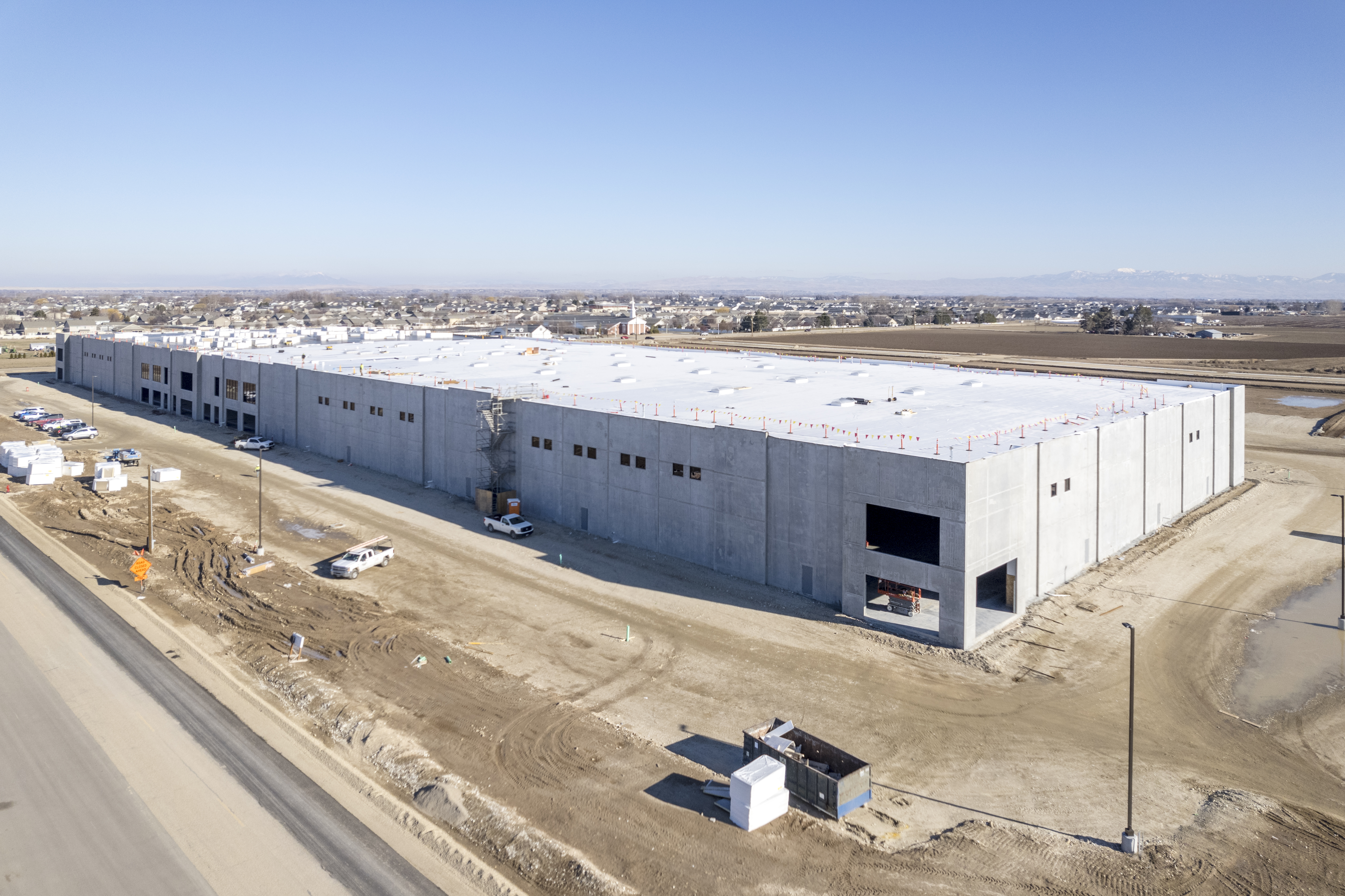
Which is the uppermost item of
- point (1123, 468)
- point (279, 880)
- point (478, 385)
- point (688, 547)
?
point (478, 385)

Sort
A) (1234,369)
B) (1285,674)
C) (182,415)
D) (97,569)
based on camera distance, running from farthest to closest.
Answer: (1234,369), (182,415), (97,569), (1285,674)

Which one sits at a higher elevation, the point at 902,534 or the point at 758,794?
the point at 902,534

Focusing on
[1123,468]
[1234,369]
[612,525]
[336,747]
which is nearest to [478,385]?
[612,525]

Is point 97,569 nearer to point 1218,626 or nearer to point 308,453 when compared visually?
point 308,453

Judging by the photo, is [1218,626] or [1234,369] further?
[1234,369]

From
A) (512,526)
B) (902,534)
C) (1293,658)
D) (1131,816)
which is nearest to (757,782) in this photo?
(1131,816)

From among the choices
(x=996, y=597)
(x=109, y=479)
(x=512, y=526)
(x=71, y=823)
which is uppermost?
(x=109, y=479)

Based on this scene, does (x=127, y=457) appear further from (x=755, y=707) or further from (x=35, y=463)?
(x=755, y=707)
